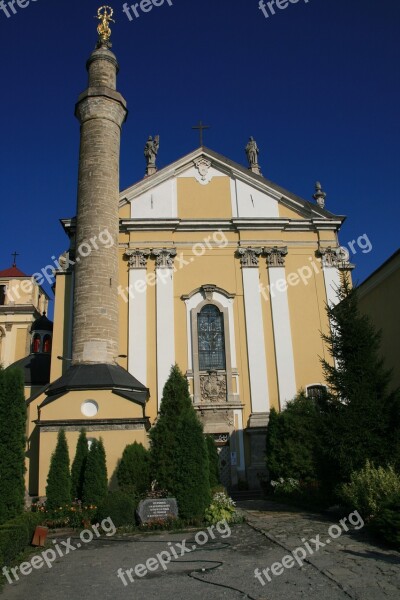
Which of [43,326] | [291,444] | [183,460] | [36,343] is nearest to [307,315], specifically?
[291,444]

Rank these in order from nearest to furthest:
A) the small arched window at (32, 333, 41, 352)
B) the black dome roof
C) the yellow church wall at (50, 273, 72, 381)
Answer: the yellow church wall at (50, 273, 72, 381)
the small arched window at (32, 333, 41, 352)
the black dome roof

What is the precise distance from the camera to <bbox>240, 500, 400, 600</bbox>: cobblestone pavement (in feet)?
23.1

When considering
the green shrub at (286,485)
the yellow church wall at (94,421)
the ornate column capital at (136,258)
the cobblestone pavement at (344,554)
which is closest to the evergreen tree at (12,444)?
the cobblestone pavement at (344,554)

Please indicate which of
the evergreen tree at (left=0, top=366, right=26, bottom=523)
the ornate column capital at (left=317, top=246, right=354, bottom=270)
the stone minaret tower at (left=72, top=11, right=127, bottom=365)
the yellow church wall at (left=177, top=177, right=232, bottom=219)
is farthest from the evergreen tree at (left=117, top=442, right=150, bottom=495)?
the ornate column capital at (left=317, top=246, right=354, bottom=270)

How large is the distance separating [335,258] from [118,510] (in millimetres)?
15847

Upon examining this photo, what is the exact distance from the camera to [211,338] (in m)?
23.2

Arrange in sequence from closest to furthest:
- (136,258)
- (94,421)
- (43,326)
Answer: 1. (94,421)
2. (136,258)
3. (43,326)

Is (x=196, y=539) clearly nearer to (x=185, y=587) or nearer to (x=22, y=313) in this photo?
(x=185, y=587)

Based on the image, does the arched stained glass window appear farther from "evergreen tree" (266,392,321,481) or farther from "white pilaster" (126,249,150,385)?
"evergreen tree" (266,392,321,481)

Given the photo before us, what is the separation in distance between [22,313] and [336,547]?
36257 millimetres

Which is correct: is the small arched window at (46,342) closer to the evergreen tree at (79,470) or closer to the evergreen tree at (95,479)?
the evergreen tree at (79,470)

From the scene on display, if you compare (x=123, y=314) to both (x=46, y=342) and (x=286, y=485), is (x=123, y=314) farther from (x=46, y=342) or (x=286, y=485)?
(x=286, y=485)

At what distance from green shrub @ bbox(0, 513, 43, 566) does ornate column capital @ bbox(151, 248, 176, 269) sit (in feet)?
46.4

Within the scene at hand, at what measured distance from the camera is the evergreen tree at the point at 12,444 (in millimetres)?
10812
